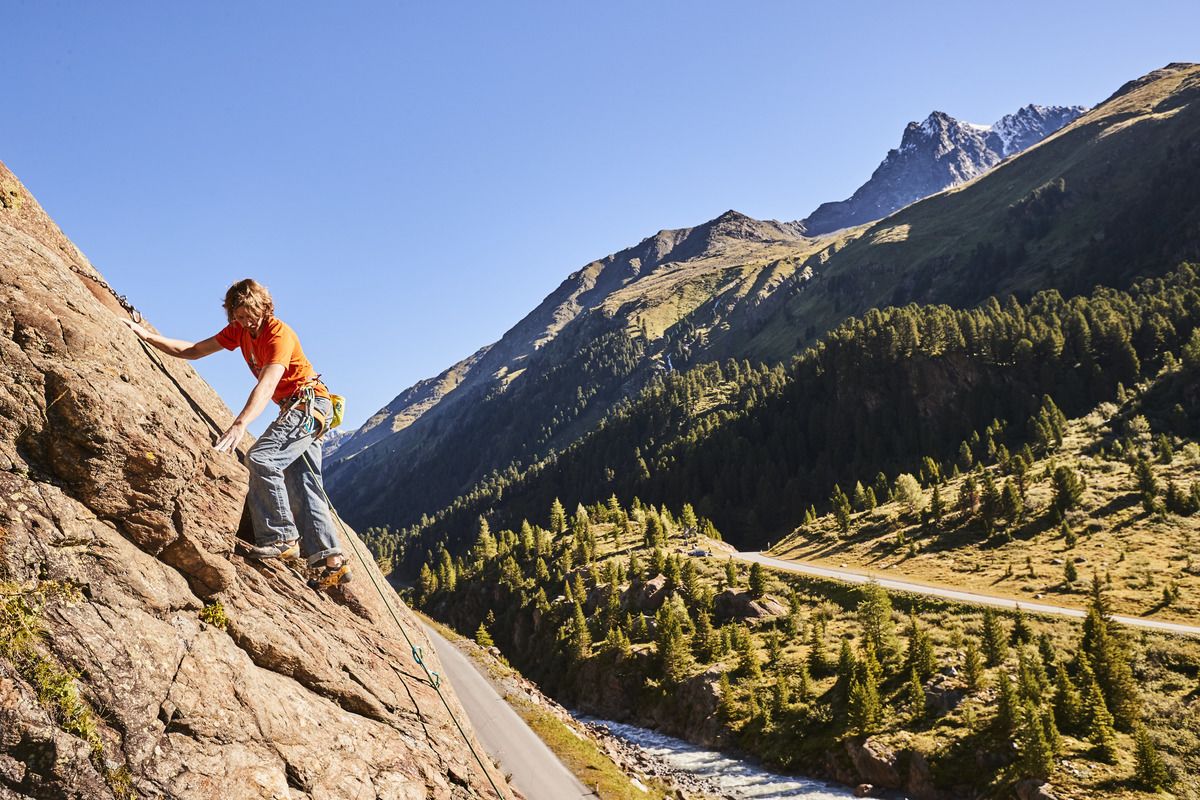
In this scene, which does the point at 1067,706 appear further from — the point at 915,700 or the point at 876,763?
the point at 876,763

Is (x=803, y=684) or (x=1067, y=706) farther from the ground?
(x=803, y=684)

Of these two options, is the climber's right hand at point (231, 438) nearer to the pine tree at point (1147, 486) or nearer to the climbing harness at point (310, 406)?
the climbing harness at point (310, 406)

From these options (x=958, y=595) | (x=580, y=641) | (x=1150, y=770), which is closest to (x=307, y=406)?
(x=1150, y=770)

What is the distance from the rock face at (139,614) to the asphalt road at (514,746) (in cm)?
2115

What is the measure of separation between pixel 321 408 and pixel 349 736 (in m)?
4.52

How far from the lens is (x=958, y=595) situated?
57.9 metres

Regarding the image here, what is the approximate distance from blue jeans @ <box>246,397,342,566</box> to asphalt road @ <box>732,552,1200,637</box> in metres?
55.9

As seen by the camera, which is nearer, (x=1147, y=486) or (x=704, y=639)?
(x=704, y=639)

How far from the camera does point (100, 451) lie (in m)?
6.67

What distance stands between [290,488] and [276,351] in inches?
78.2

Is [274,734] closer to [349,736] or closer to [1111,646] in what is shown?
[349,736]

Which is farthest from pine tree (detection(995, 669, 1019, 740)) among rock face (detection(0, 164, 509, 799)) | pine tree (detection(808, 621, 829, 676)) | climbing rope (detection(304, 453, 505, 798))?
rock face (detection(0, 164, 509, 799))

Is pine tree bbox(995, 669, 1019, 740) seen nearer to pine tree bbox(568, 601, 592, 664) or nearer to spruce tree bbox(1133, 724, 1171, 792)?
spruce tree bbox(1133, 724, 1171, 792)

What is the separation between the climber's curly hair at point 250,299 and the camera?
→ 8859 millimetres
